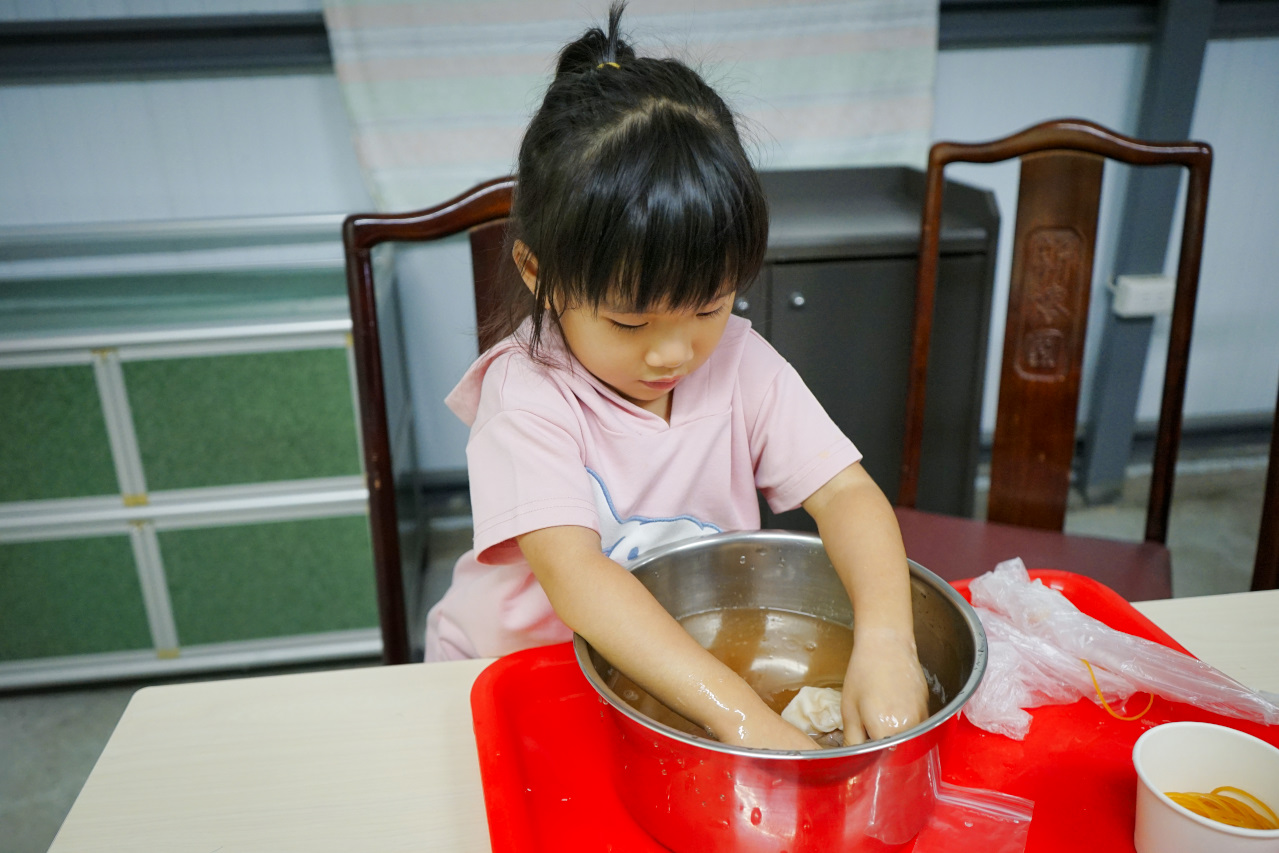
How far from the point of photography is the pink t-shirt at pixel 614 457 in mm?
740

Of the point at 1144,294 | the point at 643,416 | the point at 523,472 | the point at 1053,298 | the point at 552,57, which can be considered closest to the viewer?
the point at 523,472

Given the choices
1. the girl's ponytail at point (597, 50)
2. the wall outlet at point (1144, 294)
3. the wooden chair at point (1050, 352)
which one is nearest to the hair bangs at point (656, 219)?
the girl's ponytail at point (597, 50)

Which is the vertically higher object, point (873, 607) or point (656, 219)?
point (656, 219)

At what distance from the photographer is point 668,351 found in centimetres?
69

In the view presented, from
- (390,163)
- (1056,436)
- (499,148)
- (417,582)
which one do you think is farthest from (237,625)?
(1056,436)

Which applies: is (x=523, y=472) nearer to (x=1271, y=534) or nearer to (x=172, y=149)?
(x=1271, y=534)

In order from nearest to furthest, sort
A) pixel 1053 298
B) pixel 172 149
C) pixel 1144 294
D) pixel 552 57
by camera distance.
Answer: pixel 1053 298 < pixel 552 57 < pixel 172 149 < pixel 1144 294

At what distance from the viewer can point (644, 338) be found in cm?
70

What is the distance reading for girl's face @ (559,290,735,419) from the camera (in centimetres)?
69

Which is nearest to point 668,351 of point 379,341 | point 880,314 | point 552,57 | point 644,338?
point 644,338

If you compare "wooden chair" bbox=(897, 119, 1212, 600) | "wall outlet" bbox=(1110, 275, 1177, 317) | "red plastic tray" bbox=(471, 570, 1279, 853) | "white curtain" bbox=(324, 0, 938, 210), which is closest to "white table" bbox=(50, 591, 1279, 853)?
"red plastic tray" bbox=(471, 570, 1279, 853)

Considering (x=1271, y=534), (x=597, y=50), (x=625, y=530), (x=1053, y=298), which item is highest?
(x=597, y=50)

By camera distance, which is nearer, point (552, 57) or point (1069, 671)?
point (1069, 671)

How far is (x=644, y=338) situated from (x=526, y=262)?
135mm
